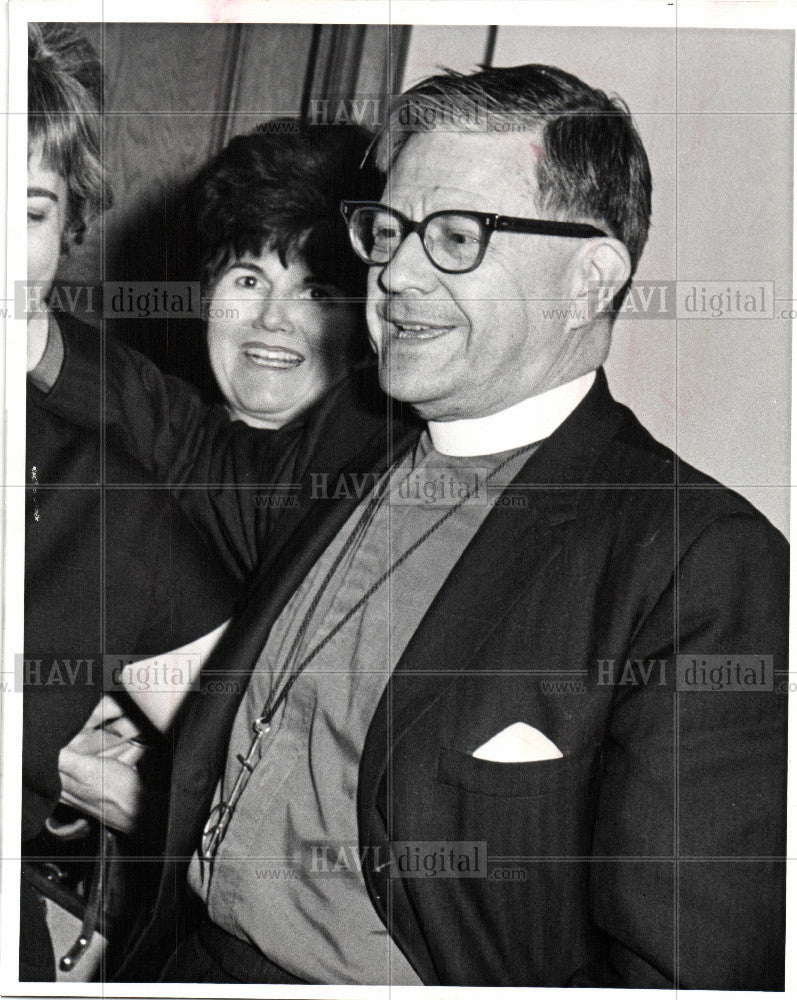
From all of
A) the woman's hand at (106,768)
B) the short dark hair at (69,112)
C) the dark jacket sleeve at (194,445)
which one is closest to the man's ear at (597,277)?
the dark jacket sleeve at (194,445)

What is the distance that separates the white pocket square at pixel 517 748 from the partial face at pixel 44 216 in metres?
0.83

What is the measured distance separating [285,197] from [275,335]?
0.59 ft

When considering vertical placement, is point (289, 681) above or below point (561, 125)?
below

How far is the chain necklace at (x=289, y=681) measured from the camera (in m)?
1.41

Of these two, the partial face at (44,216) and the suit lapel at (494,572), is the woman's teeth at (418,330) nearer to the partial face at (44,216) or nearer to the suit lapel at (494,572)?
the suit lapel at (494,572)

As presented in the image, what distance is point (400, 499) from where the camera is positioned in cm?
143

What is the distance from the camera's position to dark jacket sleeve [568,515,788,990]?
4.58ft

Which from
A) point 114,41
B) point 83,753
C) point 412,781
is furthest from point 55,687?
point 114,41

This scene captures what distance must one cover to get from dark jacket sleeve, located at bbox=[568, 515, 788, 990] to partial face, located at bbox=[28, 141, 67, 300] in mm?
910

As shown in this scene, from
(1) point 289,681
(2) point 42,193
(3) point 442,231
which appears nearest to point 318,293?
(3) point 442,231

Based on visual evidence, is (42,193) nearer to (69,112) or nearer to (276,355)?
(69,112)

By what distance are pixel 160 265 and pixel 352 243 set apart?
0.84ft

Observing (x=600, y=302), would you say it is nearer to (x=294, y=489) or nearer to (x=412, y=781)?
(x=294, y=489)

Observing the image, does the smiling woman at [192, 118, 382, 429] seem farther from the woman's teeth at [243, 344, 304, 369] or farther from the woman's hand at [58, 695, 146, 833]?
the woman's hand at [58, 695, 146, 833]
